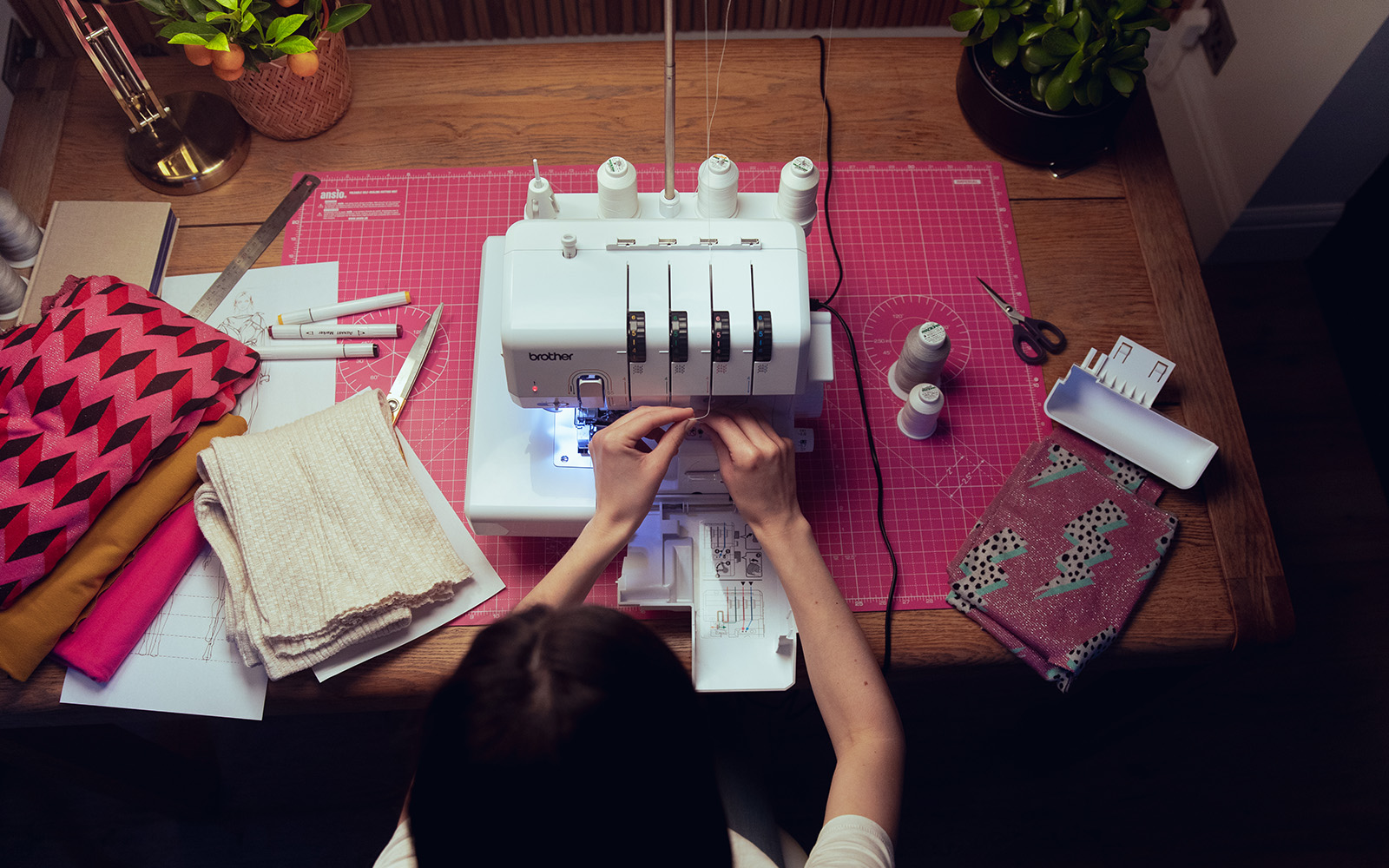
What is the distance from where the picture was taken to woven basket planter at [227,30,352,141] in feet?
5.08

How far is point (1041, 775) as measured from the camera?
2.09 metres

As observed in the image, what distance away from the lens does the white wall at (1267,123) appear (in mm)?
1995

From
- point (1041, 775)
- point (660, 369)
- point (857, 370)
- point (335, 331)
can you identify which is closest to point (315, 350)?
point (335, 331)

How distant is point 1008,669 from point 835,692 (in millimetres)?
373

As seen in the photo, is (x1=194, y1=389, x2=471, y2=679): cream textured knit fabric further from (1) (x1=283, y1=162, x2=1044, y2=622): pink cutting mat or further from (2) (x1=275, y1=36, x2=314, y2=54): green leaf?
(2) (x1=275, y1=36, x2=314, y2=54): green leaf

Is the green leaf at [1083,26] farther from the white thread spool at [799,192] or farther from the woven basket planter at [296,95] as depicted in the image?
the woven basket planter at [296,95]

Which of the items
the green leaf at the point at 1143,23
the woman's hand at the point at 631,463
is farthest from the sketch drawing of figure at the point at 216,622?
the green leaf at the point at 1143,23

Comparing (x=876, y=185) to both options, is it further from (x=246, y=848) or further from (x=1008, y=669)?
(x=246, y=848)

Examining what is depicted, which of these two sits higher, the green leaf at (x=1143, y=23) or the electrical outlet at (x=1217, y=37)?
the green leaf at (x=1143, y=23)

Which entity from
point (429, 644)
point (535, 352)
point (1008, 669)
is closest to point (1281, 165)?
point (1008, 669)

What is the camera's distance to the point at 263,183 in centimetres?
165

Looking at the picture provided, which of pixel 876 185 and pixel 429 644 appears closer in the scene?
pixel 429 644

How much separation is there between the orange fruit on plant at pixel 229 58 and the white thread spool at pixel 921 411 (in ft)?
4.10

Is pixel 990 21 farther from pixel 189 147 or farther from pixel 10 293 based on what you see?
pixel 10 293
